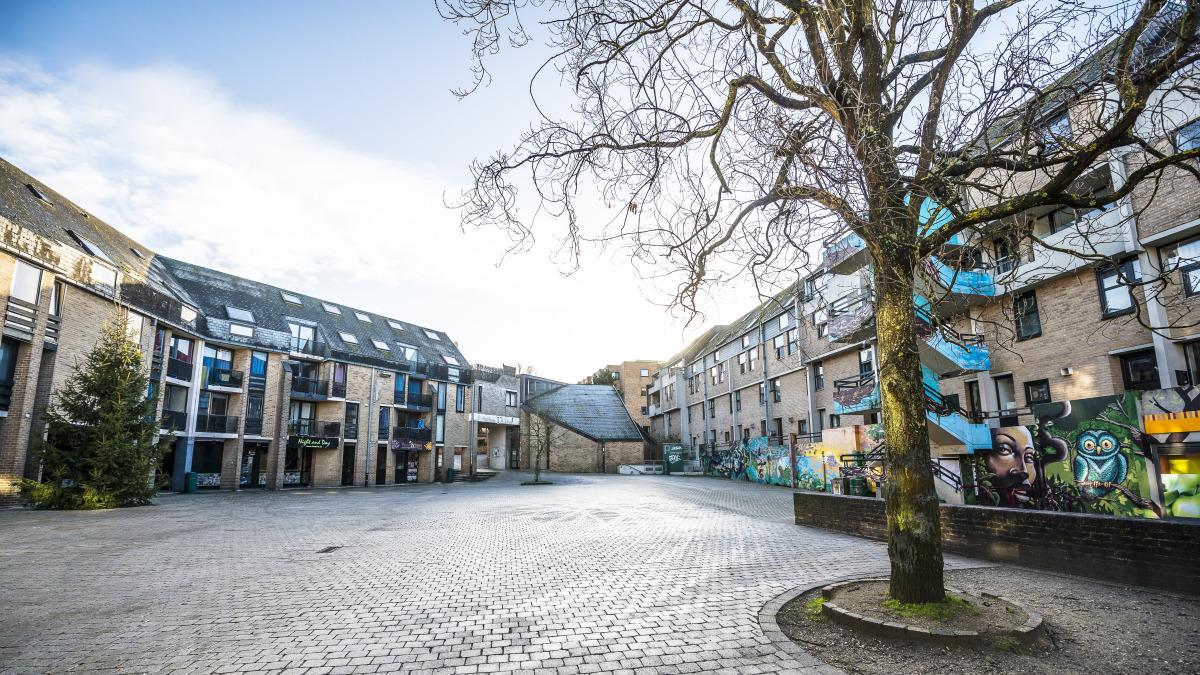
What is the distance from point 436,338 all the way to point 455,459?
388 inches

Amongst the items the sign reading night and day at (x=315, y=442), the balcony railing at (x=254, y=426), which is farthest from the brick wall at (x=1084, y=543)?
the sign reading night and day at (x=315, y=442)

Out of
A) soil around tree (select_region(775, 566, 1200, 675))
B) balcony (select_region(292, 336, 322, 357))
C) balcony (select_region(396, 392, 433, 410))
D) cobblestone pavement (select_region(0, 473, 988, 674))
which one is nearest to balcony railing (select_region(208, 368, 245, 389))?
balcony (select_region(292, 336, 322, 357))

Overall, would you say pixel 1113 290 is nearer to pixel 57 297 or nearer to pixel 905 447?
pixel 905 447

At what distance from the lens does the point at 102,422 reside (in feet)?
57.7

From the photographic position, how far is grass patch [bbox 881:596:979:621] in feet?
16.9

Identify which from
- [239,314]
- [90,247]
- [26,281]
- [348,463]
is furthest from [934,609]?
[348,463]

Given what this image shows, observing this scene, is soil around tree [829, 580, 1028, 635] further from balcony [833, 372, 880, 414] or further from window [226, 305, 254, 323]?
window [226, 305, 254, 323]

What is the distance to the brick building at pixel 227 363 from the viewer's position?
58.7 ft

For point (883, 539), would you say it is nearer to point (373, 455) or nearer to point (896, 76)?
point (896, 76)

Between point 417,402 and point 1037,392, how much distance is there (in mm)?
33545

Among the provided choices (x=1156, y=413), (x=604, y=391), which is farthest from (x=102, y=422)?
(x=604, y=391)

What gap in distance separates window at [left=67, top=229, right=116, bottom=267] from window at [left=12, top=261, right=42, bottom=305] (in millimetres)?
3236

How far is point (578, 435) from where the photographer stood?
164 feet

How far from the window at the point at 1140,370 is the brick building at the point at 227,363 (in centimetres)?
2846
